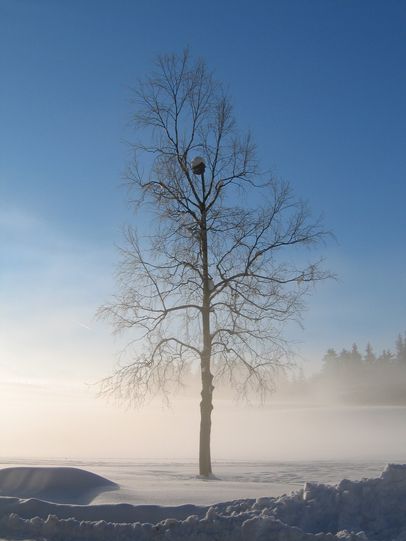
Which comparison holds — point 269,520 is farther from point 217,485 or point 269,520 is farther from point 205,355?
point 205,355

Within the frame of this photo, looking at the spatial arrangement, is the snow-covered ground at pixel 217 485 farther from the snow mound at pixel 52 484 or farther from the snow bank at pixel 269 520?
the snow bank at pixel 269 520

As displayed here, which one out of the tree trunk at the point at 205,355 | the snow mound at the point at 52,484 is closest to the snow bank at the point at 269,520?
the snow mound at the point at 52,484

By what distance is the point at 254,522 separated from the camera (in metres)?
7.22

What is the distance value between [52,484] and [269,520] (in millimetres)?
4912

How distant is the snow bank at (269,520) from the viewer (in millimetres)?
7160

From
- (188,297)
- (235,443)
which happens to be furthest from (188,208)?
(235,443)

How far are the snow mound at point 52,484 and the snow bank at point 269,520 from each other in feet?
5.45

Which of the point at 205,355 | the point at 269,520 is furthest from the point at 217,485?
the point at 269,520

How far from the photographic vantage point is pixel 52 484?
10.7 m

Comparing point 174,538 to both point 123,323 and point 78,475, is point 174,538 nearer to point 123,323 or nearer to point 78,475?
point 78,475

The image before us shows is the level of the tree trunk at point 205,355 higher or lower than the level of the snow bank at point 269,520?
higher

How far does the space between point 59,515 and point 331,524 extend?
3.58 metres

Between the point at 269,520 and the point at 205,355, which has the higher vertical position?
the point at 205,355

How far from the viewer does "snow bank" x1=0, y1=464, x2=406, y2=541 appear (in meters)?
7.16
